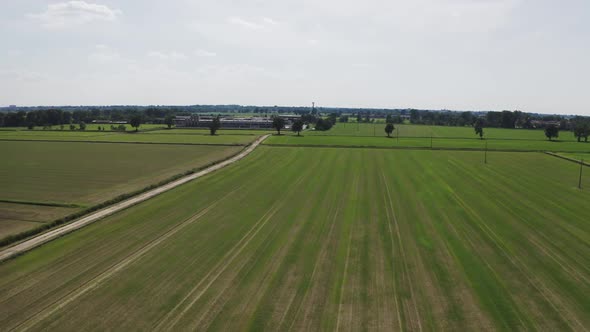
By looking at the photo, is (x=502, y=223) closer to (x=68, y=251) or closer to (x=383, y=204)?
(x=383, y=204)

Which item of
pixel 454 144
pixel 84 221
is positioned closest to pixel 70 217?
pixel 84 221

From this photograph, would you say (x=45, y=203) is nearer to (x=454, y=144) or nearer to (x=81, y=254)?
(x=81, y=254)

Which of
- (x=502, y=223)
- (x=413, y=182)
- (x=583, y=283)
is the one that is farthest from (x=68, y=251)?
(x=413, y=182)

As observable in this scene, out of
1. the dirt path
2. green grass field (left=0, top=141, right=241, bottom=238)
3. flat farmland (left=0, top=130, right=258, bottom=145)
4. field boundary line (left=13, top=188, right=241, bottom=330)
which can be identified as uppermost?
flat farmland (left=0, top=130, right=258, bottom=145)

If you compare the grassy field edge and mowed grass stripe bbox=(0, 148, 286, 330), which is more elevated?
the grassy field edge

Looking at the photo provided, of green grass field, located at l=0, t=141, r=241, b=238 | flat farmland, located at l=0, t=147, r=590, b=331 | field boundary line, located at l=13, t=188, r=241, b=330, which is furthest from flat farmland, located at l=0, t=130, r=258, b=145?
field boundary line, located at l=13, t=188, r=241, b=330

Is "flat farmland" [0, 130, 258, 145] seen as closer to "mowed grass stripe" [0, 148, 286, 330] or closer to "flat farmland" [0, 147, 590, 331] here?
"flat farmland" [0, 147, 590, 331]
